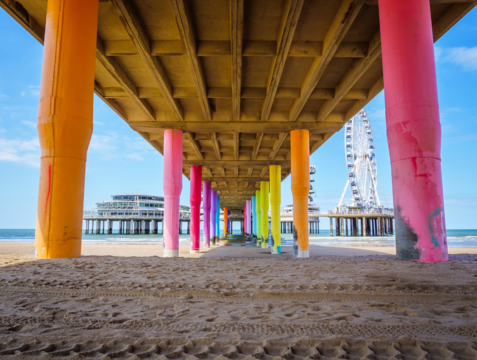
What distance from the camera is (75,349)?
2479 millimetres

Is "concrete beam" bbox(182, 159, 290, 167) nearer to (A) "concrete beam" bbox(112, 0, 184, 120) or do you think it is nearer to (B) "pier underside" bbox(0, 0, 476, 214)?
(B) "pier underside" bbox(0, 0, 476, 214)

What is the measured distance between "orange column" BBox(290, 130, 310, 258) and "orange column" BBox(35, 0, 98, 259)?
10047 millimetres

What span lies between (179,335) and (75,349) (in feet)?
2.69

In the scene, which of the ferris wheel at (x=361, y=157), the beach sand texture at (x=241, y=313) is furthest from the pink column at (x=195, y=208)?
the ferris wheel at (x=361, y=157)

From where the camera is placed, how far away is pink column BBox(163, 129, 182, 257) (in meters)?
15.8

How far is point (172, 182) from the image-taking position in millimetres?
16109

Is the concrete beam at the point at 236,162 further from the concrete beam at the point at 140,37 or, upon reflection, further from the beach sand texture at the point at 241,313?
the beach sand texture at the point at 241,313

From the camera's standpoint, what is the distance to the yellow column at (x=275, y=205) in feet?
71.4

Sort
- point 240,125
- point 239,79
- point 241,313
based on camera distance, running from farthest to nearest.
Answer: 1. point 240,125
2. point 239,79
3. point 241,313

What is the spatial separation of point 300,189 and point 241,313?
12398 mm

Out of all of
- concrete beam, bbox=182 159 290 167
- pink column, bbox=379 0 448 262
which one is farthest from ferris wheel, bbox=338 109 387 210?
pink column, bbox=379 0 448 262

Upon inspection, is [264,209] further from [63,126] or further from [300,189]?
[63,126]

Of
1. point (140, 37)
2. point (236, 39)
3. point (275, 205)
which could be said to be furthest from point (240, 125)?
point (275, 205)

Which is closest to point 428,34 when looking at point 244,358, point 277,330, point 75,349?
point 277,330
